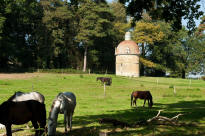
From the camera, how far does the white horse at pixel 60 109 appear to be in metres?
8.29

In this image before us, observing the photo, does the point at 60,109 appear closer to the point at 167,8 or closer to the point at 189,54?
the point at 167,8

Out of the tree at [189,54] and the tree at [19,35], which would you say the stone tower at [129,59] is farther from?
the tree at [19,35]

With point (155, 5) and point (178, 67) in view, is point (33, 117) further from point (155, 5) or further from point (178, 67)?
point (178, 67)

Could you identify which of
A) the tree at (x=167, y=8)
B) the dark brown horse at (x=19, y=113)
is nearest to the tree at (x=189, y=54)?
the tree at (x=167, y=8)

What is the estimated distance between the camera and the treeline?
2101 inches

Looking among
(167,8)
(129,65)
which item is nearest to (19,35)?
(129,65)

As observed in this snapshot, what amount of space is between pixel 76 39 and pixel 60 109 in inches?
2083

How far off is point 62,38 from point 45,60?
790 cm

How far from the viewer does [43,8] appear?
194 ft

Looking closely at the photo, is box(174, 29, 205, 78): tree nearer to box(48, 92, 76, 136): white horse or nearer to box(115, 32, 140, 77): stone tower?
box(115, 32, 140, 77): stone tower

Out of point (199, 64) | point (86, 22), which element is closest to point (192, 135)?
point (86, 22)

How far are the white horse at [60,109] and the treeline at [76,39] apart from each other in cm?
3307

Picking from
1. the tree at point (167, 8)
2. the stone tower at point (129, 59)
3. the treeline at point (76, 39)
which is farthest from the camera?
the stone tower at point (129, 59)

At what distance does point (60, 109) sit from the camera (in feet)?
30.0
